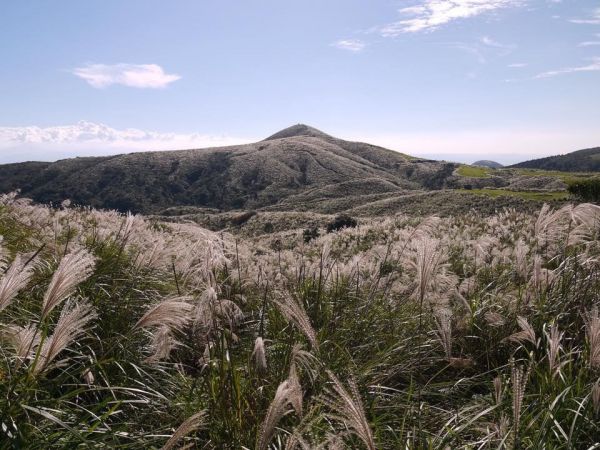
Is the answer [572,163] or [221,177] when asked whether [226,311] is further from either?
[572,163]

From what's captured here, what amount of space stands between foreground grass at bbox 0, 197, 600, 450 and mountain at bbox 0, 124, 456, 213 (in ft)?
295

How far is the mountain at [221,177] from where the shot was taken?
109m

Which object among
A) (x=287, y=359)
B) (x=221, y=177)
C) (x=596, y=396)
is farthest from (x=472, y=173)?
(x=596, y=396)

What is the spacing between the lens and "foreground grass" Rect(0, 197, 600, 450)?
8.36ft

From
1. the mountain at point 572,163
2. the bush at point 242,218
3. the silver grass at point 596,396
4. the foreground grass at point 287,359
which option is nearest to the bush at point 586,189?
the bush at point 242,218

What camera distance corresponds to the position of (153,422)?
3459 mm

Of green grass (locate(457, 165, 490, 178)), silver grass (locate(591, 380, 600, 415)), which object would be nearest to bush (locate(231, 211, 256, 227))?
silver grass (locate(591, 380, 600, 415))

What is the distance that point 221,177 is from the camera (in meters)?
123

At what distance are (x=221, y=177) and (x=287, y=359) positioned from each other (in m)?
122

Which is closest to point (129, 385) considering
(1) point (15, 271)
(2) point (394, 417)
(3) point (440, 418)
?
(1) point (15, 271)

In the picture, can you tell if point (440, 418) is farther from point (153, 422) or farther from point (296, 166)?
point (296, 166)

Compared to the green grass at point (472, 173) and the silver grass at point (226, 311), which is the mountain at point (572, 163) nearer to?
the green grass at point (472, 173)

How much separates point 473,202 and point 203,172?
320 ft

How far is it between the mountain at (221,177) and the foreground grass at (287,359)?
3536 inches
